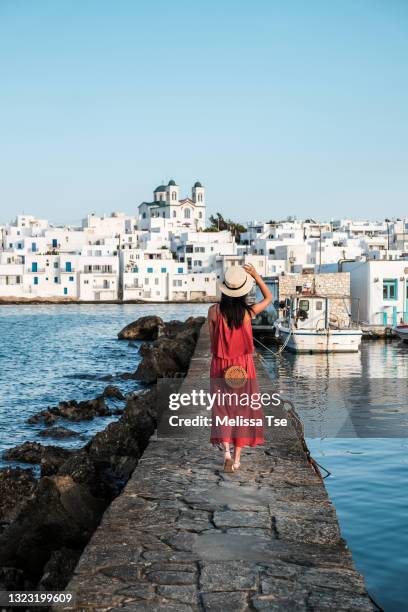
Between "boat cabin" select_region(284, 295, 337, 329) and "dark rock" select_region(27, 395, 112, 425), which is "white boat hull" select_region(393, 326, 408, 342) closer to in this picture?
"boat cabin" select_region(284, 295, 337, 329)

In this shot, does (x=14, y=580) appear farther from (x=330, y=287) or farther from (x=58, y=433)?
(x=330, y=287)

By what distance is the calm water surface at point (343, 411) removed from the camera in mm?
8145

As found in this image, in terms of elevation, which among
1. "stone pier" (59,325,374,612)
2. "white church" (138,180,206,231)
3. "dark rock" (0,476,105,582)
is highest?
"white church" (138,180,206,231)

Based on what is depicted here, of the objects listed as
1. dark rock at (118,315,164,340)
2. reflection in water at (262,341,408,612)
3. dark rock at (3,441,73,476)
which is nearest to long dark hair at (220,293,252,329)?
reflection in water at (262,341,408,612)

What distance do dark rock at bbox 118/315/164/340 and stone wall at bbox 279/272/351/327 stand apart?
11273 millimetres

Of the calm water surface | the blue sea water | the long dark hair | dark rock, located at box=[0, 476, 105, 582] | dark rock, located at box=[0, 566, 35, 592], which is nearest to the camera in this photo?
dark rock, located at box=[0, 566, 35, 592]

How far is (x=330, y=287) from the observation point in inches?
1564

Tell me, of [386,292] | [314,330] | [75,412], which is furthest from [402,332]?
[75,412]

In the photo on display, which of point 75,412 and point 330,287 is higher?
point 330,287

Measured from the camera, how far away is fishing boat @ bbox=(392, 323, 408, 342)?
1406 inches

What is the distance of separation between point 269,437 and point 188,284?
3987 inches

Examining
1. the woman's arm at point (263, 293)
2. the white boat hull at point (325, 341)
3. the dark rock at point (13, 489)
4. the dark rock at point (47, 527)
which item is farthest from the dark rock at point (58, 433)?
the white boat hull at point (325, 341)

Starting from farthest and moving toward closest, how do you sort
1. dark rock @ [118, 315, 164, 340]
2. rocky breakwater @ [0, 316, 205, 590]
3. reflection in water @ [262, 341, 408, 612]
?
dark rock @ [118, 315, 164, 340]
reflection in water @ [262, 341, 408, 612]
rocky breakwater @ [0, 316, 205, 590]

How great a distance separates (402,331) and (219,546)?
3211 cm
